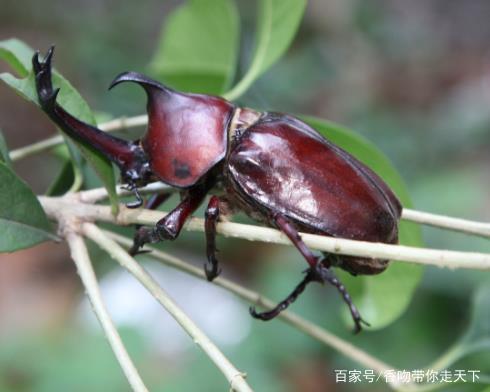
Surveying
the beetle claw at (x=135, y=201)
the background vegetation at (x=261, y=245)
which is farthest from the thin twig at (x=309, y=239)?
the background vegetation at (x=261, y=245)

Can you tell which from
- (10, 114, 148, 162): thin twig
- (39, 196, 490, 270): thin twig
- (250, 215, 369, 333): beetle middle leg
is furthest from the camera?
(10, 114, 148, 162): thin twig

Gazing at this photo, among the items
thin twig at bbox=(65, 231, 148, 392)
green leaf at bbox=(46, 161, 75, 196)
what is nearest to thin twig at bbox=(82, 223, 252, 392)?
thin twig at bbox=(65, 231, 148, 392)

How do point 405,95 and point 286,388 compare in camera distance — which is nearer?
point 286,388

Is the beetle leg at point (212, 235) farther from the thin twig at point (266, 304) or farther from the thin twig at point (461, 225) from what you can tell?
the thin twig at point (461, 225)

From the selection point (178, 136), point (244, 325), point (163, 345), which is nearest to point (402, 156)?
point (244, 325)

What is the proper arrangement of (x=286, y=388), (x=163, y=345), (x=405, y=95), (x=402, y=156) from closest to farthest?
(x=286, y=388) < (x=163, y=345) < (x=402, y=156) < (x=405, y=95)

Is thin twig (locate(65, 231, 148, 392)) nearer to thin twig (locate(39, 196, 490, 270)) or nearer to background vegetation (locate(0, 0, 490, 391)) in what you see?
thin twig (locate(39, 196, 490, 270))

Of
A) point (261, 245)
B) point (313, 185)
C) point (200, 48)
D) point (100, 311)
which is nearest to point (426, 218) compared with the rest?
point (313, 185)

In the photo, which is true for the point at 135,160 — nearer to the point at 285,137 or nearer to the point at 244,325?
the point at 285,137
